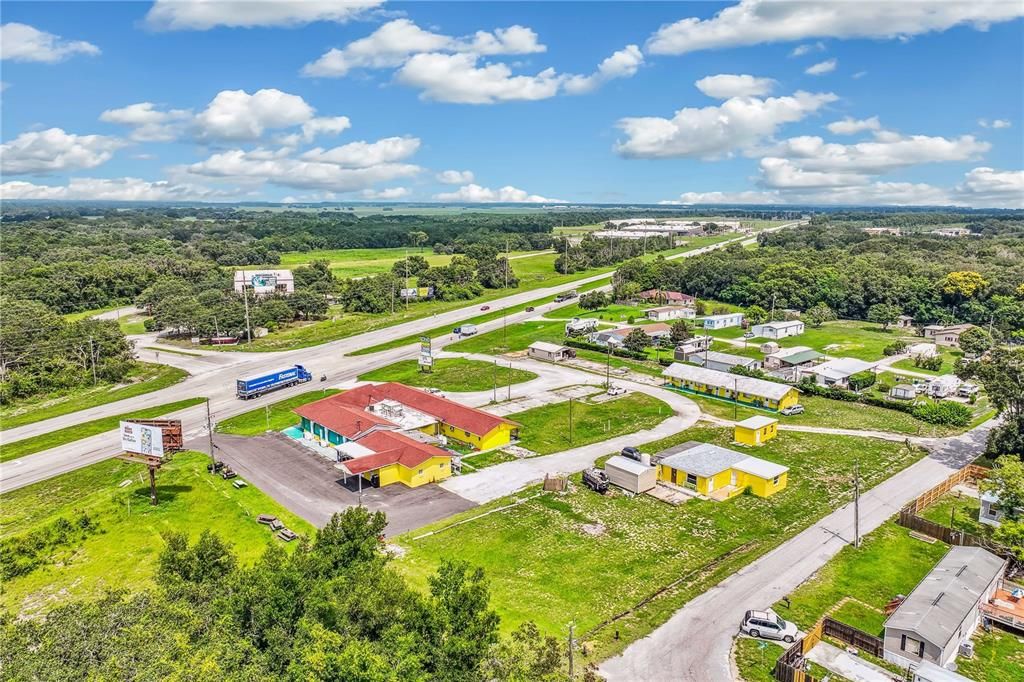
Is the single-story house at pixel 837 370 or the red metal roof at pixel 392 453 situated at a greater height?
the single-story house at pixel 837 370

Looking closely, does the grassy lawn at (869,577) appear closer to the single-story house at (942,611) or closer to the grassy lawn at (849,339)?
the single-story house at (942,611)

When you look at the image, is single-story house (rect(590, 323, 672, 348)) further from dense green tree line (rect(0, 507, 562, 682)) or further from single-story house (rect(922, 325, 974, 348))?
dense green tree line (rect(0, 507, 562, 682))

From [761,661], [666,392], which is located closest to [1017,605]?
[761,661]

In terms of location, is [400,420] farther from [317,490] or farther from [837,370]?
[837,370]

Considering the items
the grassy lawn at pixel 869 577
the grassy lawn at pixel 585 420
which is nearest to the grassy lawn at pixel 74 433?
the grassy lawn at pixel 585 420

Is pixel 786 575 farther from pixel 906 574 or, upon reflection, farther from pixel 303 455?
pixel 303 455

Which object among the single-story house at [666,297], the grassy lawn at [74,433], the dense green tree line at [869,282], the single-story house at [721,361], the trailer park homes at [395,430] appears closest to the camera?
the trailer park homes at [395,430]
